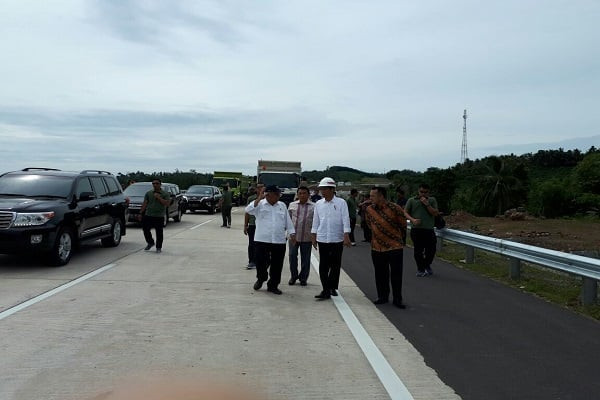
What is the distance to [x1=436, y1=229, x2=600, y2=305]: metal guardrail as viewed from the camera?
7965 millimetres

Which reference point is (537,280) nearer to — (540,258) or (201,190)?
(540,258)

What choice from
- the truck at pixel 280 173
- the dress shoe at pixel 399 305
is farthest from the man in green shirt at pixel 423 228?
the truck at pixel 280 173

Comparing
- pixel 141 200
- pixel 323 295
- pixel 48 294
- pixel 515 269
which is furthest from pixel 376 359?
pixel 141 200

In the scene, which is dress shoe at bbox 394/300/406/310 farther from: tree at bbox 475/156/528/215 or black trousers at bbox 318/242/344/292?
tree at bbox 475/156/528/215

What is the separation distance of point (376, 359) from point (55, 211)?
7.65 m

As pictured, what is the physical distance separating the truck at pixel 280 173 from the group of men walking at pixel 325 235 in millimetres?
19006

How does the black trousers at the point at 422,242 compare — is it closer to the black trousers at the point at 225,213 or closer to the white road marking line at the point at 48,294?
the white road marking line at the point at 48,294

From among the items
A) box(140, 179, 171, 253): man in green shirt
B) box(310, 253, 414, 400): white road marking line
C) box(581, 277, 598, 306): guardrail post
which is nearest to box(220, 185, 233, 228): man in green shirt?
box(140, 179, 171, 253): man in green shirt

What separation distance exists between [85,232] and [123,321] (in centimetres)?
609

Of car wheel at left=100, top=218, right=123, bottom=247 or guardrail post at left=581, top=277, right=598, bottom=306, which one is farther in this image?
car wheel at left=100, top=218, right=123, bottom=247

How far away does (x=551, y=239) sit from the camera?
76.3 feet

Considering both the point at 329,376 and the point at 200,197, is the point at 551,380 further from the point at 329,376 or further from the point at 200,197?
the point at 200,197

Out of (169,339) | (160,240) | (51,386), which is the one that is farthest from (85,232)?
(51,386)

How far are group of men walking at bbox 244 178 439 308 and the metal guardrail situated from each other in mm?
2391
